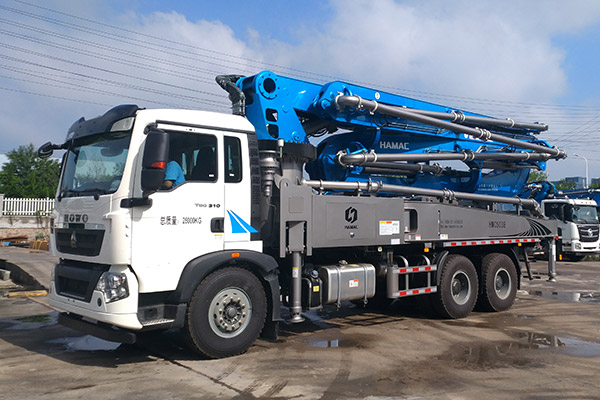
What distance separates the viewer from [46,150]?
7137mm

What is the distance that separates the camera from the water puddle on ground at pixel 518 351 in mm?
6395

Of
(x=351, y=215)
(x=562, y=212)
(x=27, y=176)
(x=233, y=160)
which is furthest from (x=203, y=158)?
(x=27, y=176)

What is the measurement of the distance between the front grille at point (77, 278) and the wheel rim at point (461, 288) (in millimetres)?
6159

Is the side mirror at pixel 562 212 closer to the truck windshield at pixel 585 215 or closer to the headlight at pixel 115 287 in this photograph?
the truck windshield at pixel 585 215

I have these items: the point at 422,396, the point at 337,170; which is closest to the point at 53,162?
the point at 337,170

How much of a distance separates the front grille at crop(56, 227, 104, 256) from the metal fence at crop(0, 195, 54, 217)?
2515 cm

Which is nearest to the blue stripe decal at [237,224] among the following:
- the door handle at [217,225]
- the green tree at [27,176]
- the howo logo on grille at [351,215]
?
the door handle at [217,225]

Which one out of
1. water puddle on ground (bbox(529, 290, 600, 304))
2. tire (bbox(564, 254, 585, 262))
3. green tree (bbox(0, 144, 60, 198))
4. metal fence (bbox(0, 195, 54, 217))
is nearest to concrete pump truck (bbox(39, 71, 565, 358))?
water puddle on ground (bbox(529, 290, 600, 304))

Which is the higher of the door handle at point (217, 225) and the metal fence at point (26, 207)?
the metal fence at point (26, 207)

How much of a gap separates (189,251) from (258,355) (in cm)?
161

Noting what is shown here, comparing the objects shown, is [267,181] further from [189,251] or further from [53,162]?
[53,162]

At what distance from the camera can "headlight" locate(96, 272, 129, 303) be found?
5.56 metres

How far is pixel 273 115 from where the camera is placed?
7969 mm

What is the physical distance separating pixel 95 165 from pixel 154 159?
116cm
